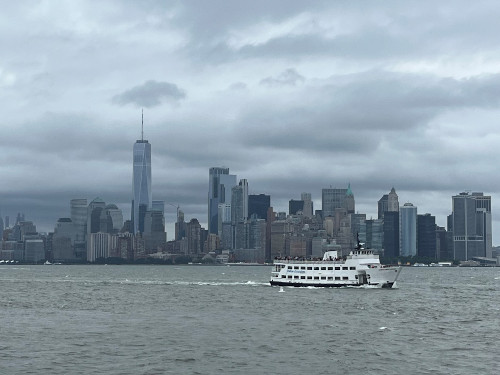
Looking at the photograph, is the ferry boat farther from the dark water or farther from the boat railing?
the dark water

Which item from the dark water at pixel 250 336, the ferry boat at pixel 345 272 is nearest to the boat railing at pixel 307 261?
the ferry boat at pixel 345 272

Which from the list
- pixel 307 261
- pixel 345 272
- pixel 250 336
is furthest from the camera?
pixel 307 261

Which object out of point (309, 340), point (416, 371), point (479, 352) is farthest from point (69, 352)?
point (479, 352)

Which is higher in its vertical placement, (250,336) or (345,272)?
(345,272)

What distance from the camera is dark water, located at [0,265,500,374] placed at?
221ft

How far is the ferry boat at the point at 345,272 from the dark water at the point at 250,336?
27.8 meters

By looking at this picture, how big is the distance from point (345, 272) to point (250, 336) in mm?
82373

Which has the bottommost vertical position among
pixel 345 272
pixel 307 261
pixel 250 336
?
pixel 250 336

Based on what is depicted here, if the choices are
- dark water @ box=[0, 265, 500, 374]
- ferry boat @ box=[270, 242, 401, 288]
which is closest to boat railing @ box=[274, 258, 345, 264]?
ferry boat @ box=[270, 242, 401, 288]

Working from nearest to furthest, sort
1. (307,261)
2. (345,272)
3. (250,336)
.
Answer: (250,336), (345,272), (307,261)

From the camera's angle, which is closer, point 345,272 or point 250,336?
point 250,336

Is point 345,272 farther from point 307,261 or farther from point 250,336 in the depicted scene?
point 250,336

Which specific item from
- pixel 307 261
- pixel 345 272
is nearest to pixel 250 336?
pixel 345 272

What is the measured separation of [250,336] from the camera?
277 ft
